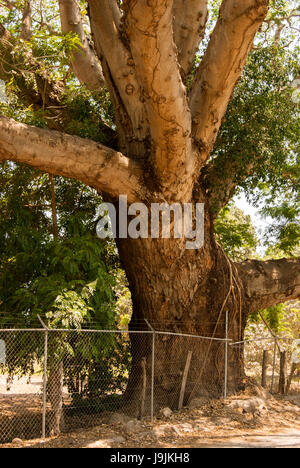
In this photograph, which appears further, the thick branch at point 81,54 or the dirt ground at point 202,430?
the thick branch at point 81,54

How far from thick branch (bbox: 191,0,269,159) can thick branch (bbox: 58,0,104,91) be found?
2.91m

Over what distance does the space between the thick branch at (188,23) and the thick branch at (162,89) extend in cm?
280

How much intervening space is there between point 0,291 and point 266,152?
6.25 m

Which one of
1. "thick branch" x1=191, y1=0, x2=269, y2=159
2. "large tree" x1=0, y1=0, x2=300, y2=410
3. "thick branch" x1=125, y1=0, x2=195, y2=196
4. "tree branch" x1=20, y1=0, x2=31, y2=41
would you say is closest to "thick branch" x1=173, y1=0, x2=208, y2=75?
"large tree" x1=0, y1=0, x2=300, y2=410

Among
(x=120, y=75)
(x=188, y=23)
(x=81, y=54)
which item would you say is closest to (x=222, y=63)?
(x=120, y=75)

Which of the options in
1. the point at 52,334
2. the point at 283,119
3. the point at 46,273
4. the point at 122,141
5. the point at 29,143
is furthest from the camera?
the point at 283,119

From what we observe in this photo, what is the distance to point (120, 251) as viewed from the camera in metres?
11.3

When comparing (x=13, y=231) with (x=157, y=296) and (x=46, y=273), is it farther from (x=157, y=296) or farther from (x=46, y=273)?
(x=157, y=296)

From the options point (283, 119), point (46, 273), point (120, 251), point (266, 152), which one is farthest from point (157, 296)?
point (283, 119)

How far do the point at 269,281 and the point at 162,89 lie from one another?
619cm

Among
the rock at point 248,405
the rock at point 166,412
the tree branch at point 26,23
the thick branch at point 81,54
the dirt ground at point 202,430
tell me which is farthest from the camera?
the tree branch at point 26,23

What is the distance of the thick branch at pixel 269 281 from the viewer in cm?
1285

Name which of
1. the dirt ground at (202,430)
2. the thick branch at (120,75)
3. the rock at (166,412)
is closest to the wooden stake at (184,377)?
the dirt ground at (202,430)

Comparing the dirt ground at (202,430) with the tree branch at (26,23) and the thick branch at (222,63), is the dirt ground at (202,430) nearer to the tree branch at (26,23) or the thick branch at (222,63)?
the thick branch at (222,63)
